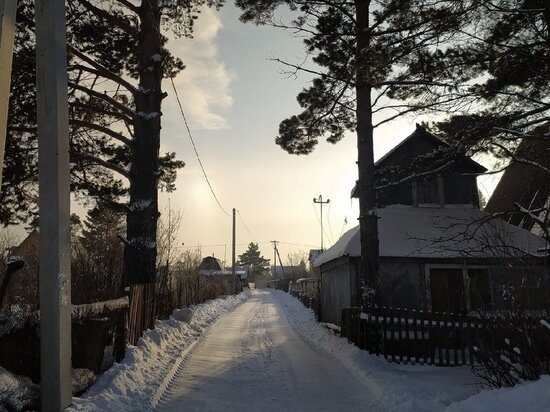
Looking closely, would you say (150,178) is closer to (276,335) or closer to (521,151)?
(276,335)

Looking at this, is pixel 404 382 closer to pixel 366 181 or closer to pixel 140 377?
pixel 140 377

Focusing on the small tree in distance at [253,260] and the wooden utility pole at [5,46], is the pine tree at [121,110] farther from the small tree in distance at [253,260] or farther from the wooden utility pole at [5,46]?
the small tree in distance at [253,260]

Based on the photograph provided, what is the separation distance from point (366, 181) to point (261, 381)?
6.26 metres

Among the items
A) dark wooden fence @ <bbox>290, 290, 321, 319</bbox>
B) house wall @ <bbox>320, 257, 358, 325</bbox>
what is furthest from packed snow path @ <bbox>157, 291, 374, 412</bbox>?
dark wooden fence @ <bbox>290, 290, 321, 319</bbox>

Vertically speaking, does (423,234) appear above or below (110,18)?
below

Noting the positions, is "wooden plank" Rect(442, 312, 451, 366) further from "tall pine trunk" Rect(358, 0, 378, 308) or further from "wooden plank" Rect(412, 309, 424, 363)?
"tall pine trunk" Rect(358, 0, 378, 308)

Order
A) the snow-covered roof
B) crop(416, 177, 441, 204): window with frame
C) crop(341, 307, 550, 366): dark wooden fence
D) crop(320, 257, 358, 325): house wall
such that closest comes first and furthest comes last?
crop(341, 307, 550, 366): dark wooden fence
the snow-covered roof
crop(320, 257, 358, 325): house wall
crop(416, 177, 441, 204): window with frame

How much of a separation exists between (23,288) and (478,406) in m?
13.1

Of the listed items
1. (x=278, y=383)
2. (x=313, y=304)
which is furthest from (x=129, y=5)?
(x=313, y=304)

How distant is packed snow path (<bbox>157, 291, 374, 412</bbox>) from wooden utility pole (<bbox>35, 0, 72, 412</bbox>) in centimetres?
205

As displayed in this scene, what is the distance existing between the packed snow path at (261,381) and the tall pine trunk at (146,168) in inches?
82.5

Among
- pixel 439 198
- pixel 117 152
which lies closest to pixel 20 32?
pixel 117 152

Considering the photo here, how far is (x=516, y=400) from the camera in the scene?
13.3 feet

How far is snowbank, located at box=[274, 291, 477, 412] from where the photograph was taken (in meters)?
6.49
